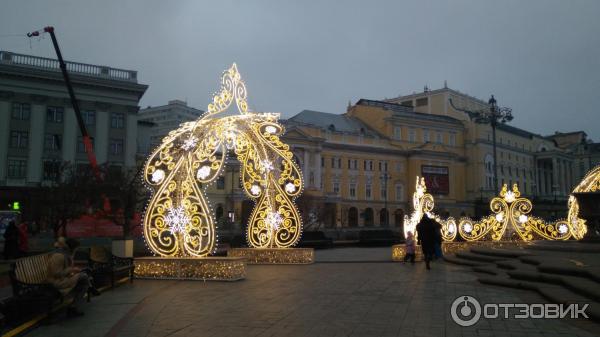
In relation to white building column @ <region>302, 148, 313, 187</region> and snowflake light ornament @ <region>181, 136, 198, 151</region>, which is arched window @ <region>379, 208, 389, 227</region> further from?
snowflake light ornament @ <region>181, 136, 198, 151</region>

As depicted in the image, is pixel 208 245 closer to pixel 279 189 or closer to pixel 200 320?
pixel 279 189

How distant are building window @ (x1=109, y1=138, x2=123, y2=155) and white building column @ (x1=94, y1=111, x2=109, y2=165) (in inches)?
21.8

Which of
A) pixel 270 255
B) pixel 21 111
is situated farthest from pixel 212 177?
pixel 21 111

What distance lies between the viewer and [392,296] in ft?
29.8

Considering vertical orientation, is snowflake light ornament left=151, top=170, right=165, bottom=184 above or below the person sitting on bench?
above

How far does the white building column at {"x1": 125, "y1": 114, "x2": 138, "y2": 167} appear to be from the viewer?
45594mm

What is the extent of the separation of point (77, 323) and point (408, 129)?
6450cm

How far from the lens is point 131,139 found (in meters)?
45.9

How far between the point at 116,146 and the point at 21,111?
8.01 meters

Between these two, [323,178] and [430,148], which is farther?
[430,148]

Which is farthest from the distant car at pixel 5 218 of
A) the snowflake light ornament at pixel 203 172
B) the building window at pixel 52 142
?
the building window at pixel 52 142

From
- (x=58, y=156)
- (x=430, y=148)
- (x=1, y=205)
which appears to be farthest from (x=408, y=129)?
(x=1, y=205)

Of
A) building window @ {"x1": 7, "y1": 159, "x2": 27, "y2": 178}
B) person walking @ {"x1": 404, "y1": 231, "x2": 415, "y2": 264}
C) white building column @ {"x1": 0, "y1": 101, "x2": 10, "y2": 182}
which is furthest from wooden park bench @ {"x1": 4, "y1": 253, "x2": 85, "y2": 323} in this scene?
white building column @ {"x1": 0, "y1": 101, "x2": 10, "y2": 182}

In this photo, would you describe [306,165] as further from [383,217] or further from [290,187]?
[290,187]
